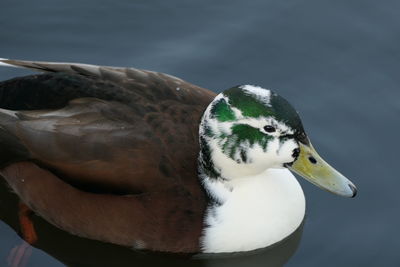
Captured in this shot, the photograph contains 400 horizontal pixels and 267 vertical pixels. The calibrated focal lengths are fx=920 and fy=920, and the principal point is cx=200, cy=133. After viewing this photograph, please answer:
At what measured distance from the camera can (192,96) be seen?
7137 millimetres


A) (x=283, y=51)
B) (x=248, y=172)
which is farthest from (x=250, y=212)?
(x=283, y=51)

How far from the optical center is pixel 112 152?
6.79m

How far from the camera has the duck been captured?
264 inches

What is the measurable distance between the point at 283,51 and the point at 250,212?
2.62m

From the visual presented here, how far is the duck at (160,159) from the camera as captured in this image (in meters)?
6.70

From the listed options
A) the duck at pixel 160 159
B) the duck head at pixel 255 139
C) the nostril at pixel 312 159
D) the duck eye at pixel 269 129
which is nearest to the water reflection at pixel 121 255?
the duck at pixel 160 159

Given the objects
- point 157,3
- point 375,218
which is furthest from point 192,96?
point 157,3

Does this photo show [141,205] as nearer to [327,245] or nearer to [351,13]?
[327,245]

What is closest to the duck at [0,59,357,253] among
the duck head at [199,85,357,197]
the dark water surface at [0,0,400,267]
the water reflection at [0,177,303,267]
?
the duck head at [199,85,357,197]

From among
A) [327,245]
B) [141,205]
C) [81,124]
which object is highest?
[81,124]

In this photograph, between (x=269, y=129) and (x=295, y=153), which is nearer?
(x=269, y=129)

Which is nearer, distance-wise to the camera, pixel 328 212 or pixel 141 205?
pixel 141 205

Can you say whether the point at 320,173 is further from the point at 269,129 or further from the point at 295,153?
the point at 269,129

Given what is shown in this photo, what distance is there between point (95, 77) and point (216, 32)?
2.31 meters
